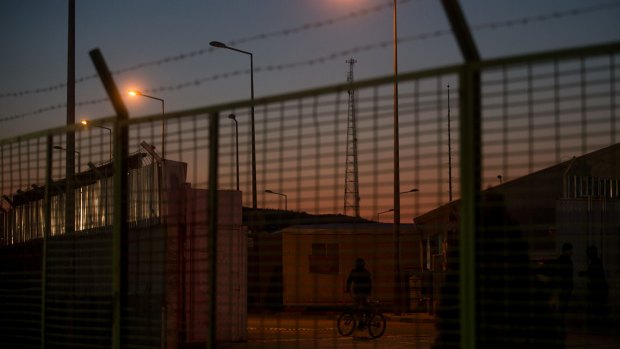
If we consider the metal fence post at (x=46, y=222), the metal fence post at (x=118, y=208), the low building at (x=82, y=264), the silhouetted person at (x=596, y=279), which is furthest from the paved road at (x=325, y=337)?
the metal fence post at (x=118, y=208)

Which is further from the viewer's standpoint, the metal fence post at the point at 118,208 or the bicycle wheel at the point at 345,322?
the bicycle wheel at the point at 345,322

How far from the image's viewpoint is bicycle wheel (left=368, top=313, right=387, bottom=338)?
14876mm

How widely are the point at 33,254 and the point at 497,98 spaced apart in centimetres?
495

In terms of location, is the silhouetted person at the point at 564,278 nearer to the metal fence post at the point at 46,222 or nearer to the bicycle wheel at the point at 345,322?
the metal fence post at the point at 46,222

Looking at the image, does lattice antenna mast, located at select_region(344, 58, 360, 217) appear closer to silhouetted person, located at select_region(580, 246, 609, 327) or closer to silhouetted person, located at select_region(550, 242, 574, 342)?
silhouetted person, located at select_region(550, 242, 574, 342)

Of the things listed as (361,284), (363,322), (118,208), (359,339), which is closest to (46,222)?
(118,208)

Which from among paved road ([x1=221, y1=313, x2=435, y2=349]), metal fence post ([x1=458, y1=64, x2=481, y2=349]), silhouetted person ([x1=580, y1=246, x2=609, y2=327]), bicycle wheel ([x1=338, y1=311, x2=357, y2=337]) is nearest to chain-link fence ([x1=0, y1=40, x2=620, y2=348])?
metal fence post ([x1=458, y1=64, x2=481, y2=349])

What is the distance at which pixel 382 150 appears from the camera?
4.60 m

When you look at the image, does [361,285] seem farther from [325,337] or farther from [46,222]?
[325,337]

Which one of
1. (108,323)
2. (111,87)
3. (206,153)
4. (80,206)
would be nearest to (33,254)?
(80,206)

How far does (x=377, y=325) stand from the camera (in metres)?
14.9

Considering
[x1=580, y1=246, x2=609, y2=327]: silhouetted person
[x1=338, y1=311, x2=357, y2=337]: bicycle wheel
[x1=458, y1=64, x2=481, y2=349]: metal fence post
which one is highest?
[x1=458, y1=64, x2=481, y2=349]: metal fence post

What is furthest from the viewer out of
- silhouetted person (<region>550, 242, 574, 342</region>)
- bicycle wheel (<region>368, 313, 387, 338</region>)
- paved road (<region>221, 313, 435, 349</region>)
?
bicycle wheel (<region>368, 313, 387, 338</region>)

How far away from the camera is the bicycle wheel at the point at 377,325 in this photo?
586 inches
